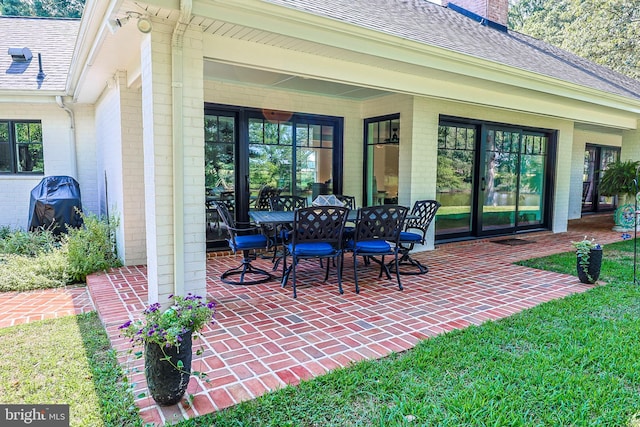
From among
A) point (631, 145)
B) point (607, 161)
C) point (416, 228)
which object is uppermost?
point (631, 145)

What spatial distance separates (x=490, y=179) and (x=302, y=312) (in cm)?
564

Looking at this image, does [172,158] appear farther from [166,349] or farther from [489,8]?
[489,8]

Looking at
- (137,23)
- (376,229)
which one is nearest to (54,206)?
(137,23)

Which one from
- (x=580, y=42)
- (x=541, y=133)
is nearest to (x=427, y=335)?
(x=541, y=133)

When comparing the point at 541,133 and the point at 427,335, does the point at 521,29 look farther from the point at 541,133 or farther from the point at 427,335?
the point at 427,335

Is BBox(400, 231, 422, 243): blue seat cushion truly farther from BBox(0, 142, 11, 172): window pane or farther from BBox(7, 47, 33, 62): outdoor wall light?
BBox(7, 47, 33, 62): outdoor wall light

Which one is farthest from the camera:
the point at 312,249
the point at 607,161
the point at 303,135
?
the point at 607,161

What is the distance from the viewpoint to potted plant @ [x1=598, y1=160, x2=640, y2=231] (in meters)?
8.99

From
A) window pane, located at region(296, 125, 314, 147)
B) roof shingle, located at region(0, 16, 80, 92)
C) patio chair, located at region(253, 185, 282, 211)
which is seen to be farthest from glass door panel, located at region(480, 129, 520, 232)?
roof shingle, located at region(0, 16, 80, 92)

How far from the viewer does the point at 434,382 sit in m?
2.52

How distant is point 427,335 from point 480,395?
3.00 ft

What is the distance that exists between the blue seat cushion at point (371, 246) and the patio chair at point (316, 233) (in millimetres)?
280

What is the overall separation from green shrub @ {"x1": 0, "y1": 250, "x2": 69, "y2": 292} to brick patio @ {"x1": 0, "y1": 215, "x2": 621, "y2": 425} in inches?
8.7

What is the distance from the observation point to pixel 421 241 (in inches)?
212
